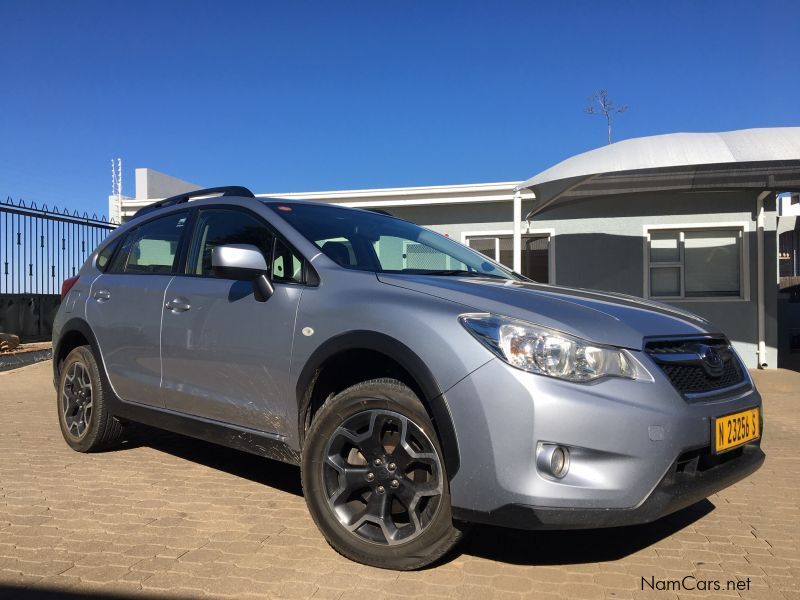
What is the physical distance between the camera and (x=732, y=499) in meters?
4.05

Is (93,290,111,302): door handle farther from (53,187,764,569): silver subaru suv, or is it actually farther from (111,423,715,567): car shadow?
(111,423,715,567): car shadow

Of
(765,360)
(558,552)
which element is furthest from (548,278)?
(558,552)

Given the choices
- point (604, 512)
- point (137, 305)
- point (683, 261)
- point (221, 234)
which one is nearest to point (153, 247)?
point (137, 305)

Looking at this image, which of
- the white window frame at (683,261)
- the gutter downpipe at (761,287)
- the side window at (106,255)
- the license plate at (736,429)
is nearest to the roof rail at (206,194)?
the side window at (106,255)

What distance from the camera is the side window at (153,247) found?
4.21 meters

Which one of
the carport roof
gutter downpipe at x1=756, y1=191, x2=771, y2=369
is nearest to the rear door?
the carport roof

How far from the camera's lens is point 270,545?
10.3 feet

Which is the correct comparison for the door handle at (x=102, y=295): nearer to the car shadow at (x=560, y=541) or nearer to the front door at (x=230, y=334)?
the front door at (x=230, y=334)

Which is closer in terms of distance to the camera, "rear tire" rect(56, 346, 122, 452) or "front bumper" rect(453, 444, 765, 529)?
"front bumper" rect(453, 444, 765, 529)

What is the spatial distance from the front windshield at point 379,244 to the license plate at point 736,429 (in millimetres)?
1495

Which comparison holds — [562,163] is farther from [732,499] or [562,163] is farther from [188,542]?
[188,542]

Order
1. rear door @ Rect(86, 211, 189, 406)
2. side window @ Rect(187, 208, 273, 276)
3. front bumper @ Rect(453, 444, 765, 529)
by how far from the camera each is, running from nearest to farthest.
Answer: front bumper @ Rect(453, 444, 765, 529) < side window @ Rect(187, 208, 273, 276) < rear door @ Rect(86, 211, 189, 406)

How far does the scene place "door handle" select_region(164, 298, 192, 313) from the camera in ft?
12.4

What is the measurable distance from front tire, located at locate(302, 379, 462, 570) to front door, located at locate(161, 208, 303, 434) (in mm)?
353
